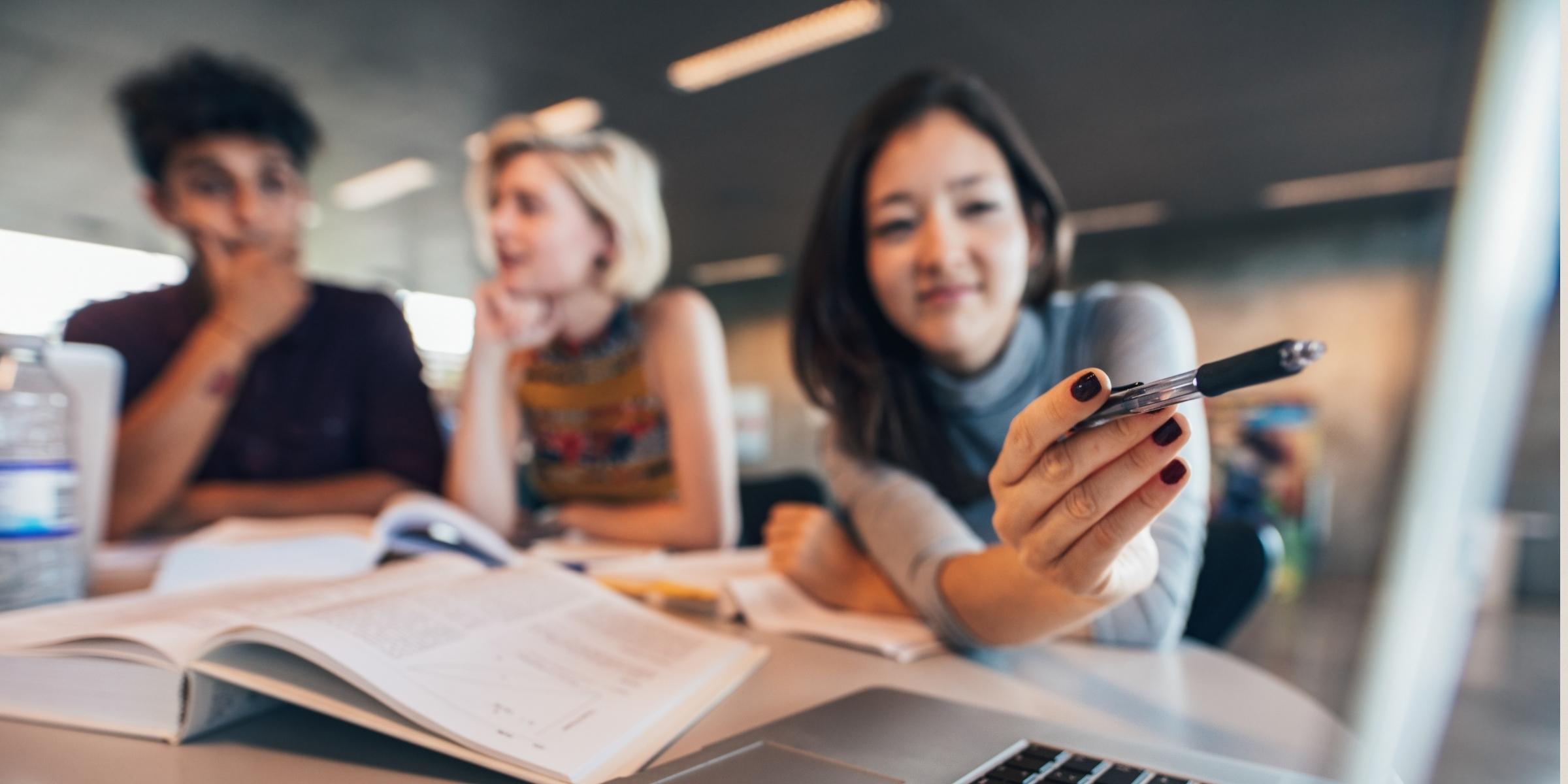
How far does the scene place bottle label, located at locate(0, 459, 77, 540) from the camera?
0.52 m

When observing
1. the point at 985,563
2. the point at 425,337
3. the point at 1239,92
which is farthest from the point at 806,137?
the point at 985,563

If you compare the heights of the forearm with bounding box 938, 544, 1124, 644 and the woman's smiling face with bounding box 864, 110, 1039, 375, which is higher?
the woman's smiling face with bounding box 864, 110, 1039, 375

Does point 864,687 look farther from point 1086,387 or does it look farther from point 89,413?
point 89,413

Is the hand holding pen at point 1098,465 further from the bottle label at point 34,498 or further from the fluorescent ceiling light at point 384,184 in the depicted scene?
the fluorescent ceiling light at point 384,184

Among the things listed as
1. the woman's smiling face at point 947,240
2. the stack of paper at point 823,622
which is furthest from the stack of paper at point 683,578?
the woman's smiling face at point 947,240

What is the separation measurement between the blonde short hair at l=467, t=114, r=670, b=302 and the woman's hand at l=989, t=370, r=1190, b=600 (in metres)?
1.19

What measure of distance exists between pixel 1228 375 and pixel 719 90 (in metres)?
3.07

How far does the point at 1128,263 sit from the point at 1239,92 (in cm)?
191

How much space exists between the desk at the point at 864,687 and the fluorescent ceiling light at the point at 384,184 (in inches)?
70.6

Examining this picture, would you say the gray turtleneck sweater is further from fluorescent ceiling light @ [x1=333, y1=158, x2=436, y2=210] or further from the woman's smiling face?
fluorescent ceiling light @ [x1=333, y1=158, x2=436, y2=210]

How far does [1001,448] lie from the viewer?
0.40m

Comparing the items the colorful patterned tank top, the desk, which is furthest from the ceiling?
the desk

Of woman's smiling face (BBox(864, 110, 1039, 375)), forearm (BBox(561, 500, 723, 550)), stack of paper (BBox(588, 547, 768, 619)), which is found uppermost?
woman's smiling face (BBox(864, 110, 1039, 375))

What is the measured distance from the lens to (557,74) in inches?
109
